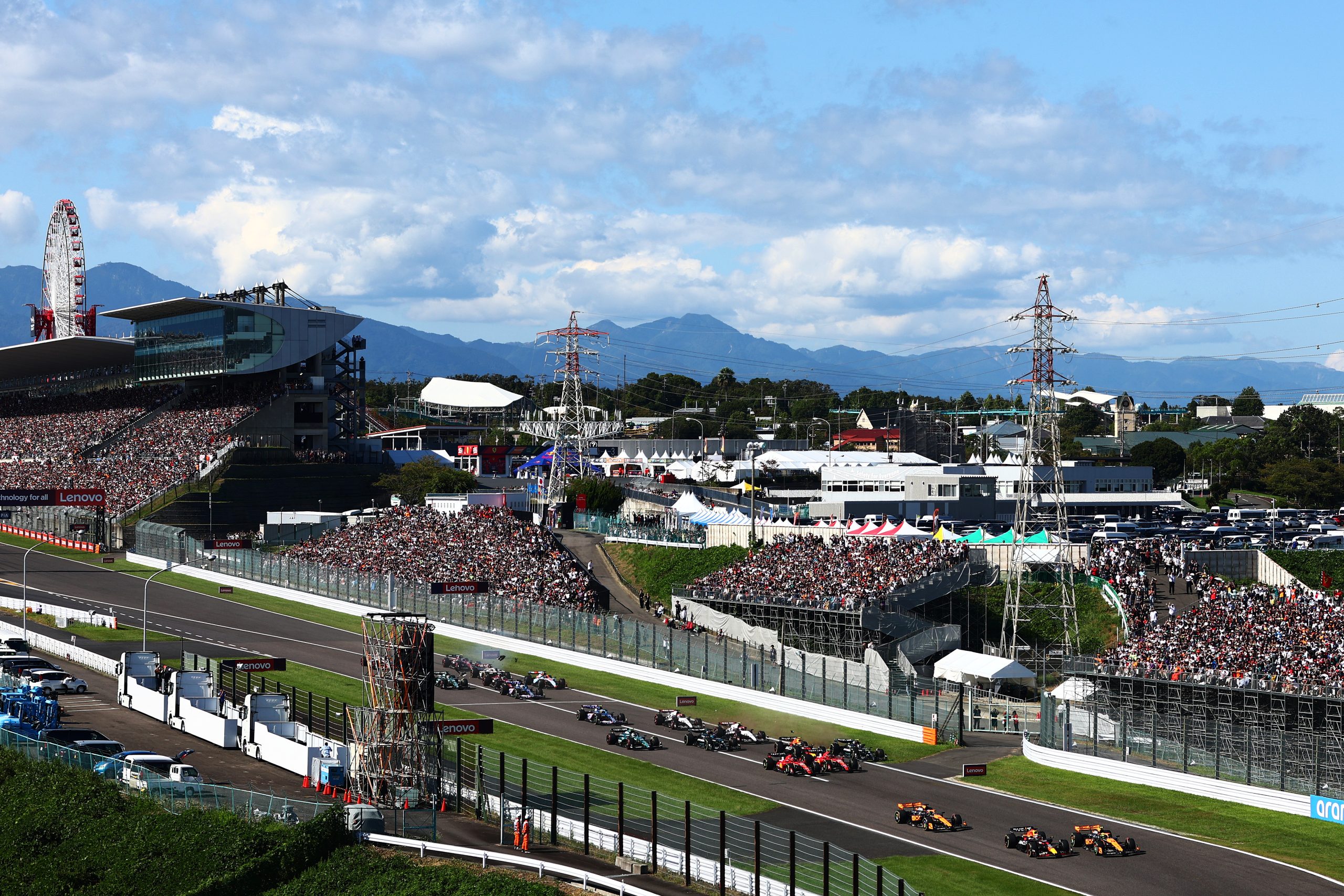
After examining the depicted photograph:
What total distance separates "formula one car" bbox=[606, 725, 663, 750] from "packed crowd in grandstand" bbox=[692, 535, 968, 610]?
21.7 m

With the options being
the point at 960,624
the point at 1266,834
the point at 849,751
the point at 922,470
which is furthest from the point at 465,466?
the point at 1266,834

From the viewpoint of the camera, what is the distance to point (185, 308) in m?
120

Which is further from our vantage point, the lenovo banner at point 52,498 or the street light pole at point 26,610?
the lenovo banner at point 52,498

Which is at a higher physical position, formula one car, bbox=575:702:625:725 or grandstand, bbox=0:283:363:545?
grandstand, bbox=0:283:363:545

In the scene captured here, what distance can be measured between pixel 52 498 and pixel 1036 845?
74.3m

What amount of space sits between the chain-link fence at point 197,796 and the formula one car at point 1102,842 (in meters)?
18.8

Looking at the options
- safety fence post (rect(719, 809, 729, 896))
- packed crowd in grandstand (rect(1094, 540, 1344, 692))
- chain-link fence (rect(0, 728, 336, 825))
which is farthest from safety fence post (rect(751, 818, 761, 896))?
packed crowd in grandstand (rect(1094, 540, 1344, 692))

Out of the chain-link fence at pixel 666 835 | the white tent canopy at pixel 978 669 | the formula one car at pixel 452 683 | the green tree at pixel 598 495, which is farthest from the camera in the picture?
the green tree at pixel 598 495

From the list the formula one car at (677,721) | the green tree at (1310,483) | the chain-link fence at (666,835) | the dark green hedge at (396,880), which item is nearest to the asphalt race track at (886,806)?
the formula one car at (677,721)

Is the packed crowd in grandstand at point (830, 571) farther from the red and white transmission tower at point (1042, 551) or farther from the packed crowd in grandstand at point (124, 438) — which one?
the packed crowd in grandstand at point (124, 438)

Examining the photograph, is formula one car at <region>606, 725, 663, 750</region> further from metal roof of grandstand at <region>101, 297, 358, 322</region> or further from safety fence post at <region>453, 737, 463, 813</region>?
metal roof of grandstand at <region>101, 297, 358, 322</region>

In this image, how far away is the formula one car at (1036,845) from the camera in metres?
34.8

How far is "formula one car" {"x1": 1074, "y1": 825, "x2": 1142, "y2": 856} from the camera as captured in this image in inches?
1378

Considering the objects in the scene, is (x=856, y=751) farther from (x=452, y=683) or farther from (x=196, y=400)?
(x=196, y=400)
